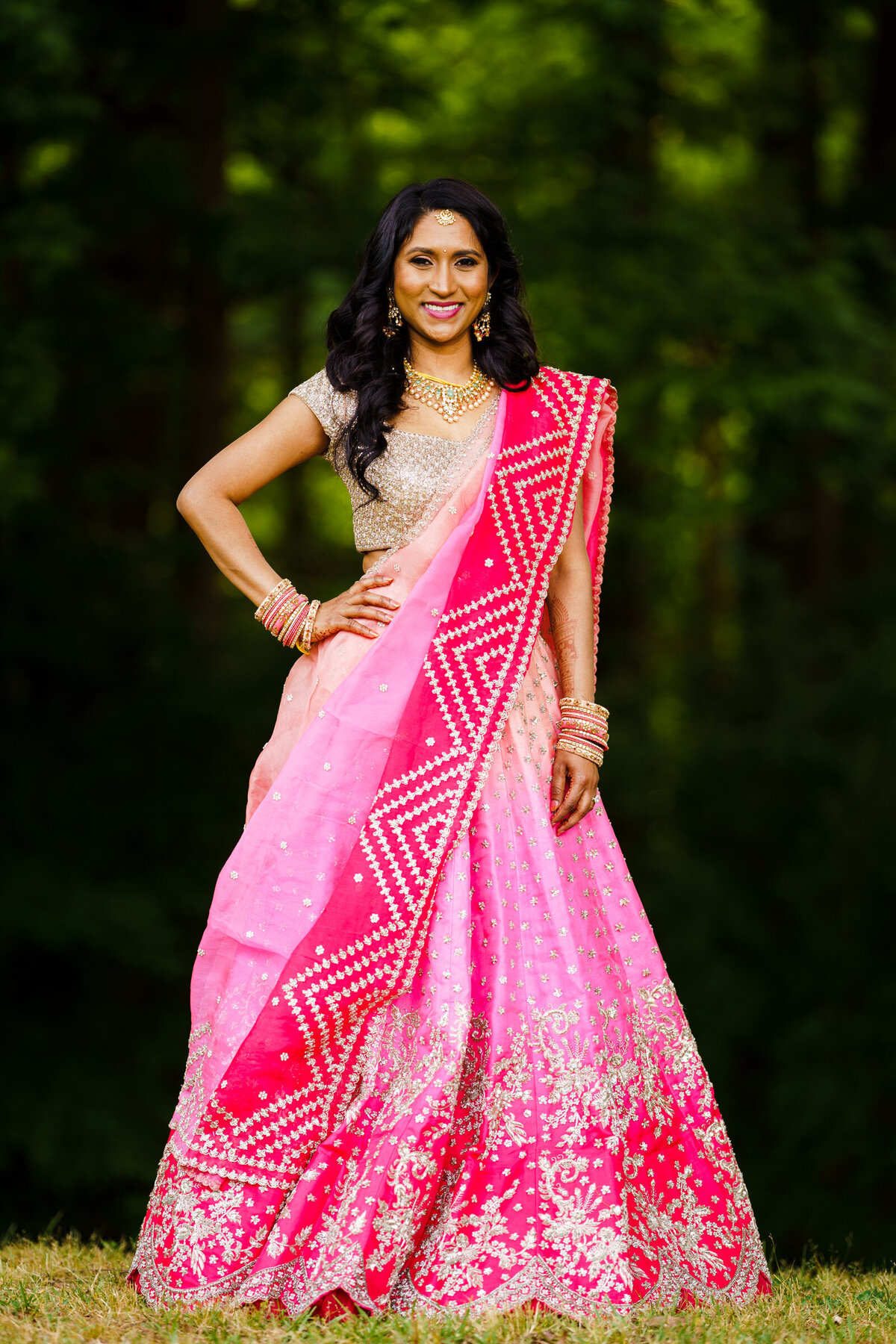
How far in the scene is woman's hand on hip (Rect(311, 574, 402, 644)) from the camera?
3203 mm

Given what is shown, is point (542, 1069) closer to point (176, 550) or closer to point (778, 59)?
point (176, 550)

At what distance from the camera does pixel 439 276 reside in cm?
326

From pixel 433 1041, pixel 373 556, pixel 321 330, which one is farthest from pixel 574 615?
pixel 321 330

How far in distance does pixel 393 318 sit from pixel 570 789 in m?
1.13

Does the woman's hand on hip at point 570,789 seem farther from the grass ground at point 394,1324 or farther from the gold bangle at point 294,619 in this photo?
the grass ground at point 394,1324

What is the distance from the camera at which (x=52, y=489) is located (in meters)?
8.91

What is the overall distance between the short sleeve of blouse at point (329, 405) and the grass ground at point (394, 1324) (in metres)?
1.84

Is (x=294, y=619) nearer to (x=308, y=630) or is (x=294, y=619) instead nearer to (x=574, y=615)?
(x=308, y=630)

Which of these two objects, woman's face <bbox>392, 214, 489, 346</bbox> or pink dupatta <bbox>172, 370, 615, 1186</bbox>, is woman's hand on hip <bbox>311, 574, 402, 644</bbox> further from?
woman's face <bbox>392, 214, 489, 346</bbox>

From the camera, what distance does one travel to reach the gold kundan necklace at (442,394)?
3.31 metres

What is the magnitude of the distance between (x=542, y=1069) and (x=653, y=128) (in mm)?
8855

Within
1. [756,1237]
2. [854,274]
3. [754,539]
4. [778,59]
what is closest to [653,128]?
[778,59]

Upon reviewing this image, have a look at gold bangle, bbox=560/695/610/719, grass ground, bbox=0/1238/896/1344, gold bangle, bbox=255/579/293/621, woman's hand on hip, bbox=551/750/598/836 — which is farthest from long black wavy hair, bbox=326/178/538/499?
grass ground, bbox=0/1238/896/1344

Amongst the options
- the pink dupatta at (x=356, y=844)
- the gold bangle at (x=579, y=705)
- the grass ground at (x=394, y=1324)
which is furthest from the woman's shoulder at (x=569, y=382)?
the grass ground at (x=394, y=1324)
